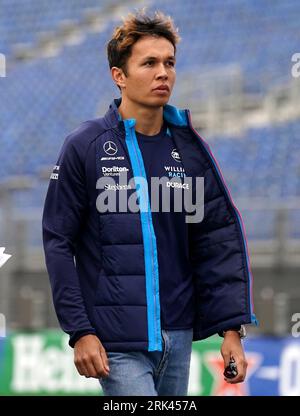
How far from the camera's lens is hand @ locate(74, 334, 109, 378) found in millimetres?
2254

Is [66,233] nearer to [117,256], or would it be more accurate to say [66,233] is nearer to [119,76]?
[117,256]

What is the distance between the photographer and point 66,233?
7.76 feet

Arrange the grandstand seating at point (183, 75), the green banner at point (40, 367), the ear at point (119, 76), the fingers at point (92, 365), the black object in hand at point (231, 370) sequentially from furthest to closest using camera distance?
the grandstand seating at point (183, 75) → the green banner at point (40, 367) → the ear at point (119, 76) → the black object in hand at point (231, 370) → the fingers at point (92, 365)

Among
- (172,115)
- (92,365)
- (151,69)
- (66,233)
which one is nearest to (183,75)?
(172,115)

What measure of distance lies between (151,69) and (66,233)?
0.51 m

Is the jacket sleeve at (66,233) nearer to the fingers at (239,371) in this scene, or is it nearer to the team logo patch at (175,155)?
the team logo patch at (175,155)

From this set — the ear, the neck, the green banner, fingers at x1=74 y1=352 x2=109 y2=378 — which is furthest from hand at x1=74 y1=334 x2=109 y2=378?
the green banner

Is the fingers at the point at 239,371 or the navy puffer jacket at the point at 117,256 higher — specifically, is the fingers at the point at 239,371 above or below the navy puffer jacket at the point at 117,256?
below

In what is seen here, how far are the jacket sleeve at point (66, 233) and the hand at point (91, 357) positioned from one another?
0.02 metres

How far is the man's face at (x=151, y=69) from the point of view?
2.42 m

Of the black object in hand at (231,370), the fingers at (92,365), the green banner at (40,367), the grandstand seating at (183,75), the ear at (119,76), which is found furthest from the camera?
the grandstand seating at (183,75)

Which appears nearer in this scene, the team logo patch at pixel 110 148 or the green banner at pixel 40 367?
the team logo patch at pixel 110 148

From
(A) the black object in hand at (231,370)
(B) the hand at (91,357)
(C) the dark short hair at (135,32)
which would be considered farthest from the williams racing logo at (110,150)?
(A) the black object in hand at (231,370)

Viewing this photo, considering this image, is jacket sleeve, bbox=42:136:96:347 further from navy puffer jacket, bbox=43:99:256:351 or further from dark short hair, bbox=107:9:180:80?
dark short hair, bbox=107:9:180:80
